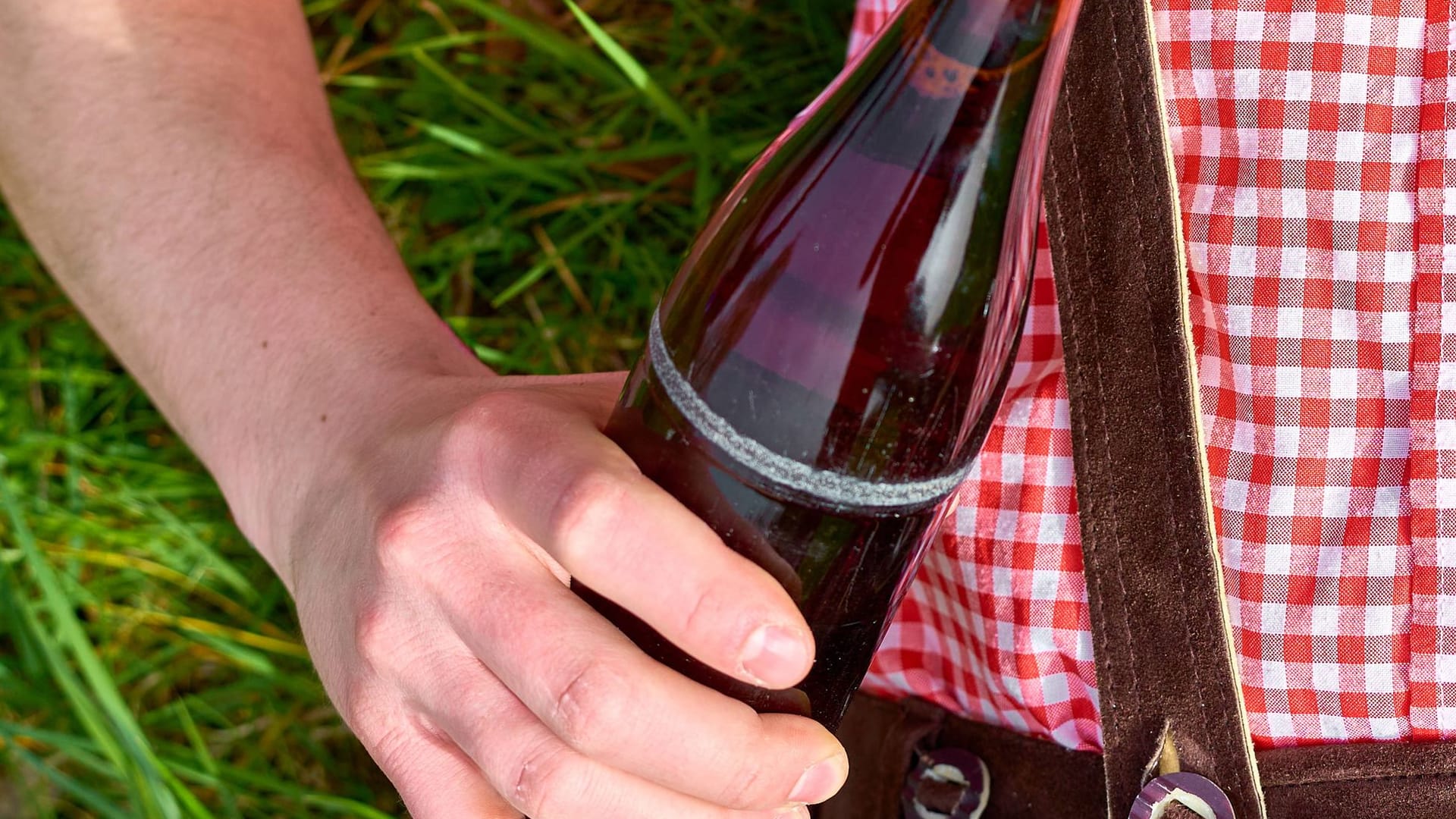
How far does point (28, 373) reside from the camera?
5.03 feet

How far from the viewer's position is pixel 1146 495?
2.14ft

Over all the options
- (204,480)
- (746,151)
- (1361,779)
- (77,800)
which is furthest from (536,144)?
(1361,779)

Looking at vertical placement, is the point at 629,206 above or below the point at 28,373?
above

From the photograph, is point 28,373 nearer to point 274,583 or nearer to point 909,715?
point 274,583

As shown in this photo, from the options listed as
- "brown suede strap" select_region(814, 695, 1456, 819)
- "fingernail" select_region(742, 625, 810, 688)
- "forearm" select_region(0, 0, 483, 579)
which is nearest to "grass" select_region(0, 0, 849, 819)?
"forearm" select_region(0, 0, 483, 579)

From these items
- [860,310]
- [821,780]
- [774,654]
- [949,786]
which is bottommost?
[949,786]

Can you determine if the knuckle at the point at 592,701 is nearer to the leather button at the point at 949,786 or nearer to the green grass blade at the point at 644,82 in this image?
the leather button at the point at 949,786

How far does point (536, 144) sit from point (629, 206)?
0.57 ft

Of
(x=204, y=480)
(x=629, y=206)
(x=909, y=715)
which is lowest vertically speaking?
(x=204, y=480)

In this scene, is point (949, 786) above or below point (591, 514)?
below

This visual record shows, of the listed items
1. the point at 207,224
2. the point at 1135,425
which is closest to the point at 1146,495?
the point at 1135,425

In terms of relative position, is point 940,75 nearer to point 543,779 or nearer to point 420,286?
point 543,779

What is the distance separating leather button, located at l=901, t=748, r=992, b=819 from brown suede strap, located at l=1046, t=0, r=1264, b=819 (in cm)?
12

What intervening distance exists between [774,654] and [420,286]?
1.11 m
